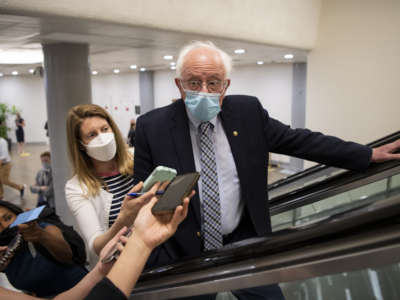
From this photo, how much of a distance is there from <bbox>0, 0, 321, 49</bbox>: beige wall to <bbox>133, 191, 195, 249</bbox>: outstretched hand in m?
2.33

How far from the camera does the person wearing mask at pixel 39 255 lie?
2.00m

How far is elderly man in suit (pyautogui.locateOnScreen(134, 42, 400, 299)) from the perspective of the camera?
1.90m

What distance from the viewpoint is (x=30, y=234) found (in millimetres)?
1991

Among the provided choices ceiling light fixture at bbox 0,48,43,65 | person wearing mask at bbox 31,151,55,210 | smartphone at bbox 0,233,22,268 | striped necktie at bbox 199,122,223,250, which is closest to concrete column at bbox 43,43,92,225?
person wearing mask at bbox 31,151,55,210

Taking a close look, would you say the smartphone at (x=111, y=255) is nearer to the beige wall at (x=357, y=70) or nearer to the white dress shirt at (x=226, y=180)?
the white dress shirt at (x=226, y=180)

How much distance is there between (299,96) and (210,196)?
1022 cm

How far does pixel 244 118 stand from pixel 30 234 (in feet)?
4.71

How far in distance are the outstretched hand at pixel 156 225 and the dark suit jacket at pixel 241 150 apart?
0.68 metres

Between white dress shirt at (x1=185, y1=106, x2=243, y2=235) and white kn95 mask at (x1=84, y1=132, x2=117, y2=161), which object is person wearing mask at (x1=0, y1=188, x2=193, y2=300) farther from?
white kn95 mask at (x1=84, y1=132, x2=117, y2=161)

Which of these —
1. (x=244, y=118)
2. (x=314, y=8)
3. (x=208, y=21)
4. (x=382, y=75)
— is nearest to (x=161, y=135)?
(x=244, y=118)

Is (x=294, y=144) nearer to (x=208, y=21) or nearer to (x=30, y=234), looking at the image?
(x=30, y=234)

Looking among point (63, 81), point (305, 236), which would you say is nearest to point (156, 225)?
point (305, 236)

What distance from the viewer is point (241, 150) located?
6.39 feet

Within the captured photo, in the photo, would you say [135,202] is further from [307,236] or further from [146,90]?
[146,90]
